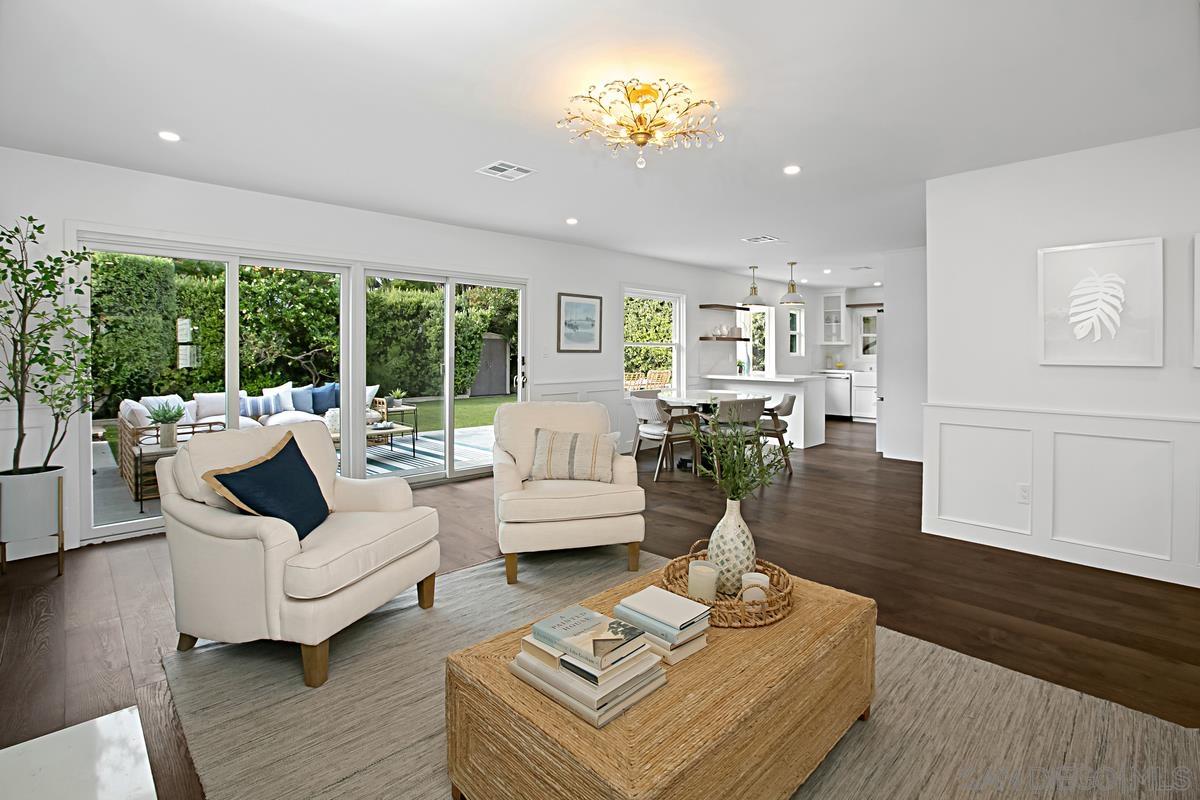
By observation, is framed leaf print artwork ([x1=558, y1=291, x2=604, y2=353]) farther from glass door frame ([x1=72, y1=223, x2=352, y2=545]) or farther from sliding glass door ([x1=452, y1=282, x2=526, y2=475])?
glass door frame ([x1=72, y1=223, x2=352, y2=545])

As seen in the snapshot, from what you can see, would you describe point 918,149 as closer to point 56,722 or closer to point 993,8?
point 993,8

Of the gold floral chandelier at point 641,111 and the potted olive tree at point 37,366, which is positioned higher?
the gold floral chandelier at point 641,111

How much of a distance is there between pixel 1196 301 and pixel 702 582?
10.9 feet

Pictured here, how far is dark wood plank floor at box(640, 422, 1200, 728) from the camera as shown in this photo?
2.38m

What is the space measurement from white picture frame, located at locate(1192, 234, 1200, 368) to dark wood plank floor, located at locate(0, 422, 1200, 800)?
128 cm

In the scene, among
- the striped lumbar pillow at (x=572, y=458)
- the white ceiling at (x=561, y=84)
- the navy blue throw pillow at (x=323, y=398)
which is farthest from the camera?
the navy blue throw pillow at (x=323, y=398)

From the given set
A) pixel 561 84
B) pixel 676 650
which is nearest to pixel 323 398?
pixel 561 84

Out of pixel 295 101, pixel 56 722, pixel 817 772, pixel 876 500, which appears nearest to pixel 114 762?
pixel 56 722

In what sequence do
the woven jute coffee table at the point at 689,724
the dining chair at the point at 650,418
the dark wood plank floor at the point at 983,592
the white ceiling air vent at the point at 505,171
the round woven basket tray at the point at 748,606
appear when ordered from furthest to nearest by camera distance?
the dining chair at the point at 650,418 → the white ceiling air vent at the point at 505,171 → the dark wood plank floor at the point at 983,592 → the round woven basket tray at the point at 748,606 → the woven jute coffee table at the point at 689,724

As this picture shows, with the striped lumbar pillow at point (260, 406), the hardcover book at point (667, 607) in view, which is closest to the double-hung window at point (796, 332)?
the striped lumbar pillow at point (260, 406)

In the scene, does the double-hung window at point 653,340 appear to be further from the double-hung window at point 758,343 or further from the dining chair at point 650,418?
the double-hung window at point 758,343

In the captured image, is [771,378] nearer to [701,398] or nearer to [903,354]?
[701,398]

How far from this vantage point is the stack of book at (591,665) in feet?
4.68

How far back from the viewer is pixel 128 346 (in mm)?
4148
